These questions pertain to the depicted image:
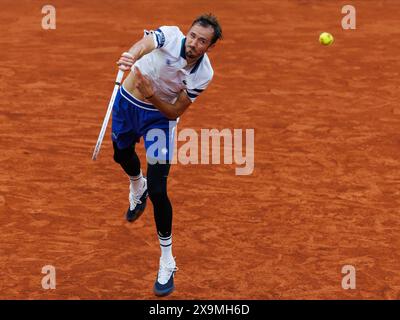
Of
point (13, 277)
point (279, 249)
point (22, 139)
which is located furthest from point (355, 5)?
point (13, 277)

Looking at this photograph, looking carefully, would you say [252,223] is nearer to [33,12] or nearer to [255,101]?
[255,101]

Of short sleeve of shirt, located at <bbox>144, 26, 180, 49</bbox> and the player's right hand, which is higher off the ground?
short sleeve of shirt, located at <bbox>144, 26, 180, 49</bbox>

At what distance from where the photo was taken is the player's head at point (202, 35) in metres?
7.83

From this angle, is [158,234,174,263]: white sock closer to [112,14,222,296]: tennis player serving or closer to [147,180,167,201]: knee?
[112,14,222,296]: tennis player serving

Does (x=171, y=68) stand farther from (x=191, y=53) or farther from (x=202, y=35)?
(x=202, y=35)

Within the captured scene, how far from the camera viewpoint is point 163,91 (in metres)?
8.38

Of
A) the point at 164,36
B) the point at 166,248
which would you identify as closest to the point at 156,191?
the point at 166,248

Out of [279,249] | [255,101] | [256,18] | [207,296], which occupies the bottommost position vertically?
[207,296]

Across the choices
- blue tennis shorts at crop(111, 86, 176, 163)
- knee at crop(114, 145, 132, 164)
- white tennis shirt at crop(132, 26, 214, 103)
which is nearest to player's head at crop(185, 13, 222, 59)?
white tennis shirt at crop(132, 26, 214, 103)

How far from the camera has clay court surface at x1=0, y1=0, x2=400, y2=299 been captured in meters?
8.95

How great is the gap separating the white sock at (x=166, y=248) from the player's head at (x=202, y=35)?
185cm

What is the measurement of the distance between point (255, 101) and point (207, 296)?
565 cm

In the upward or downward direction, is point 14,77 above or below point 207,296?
above

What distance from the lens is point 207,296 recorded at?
857 cm
